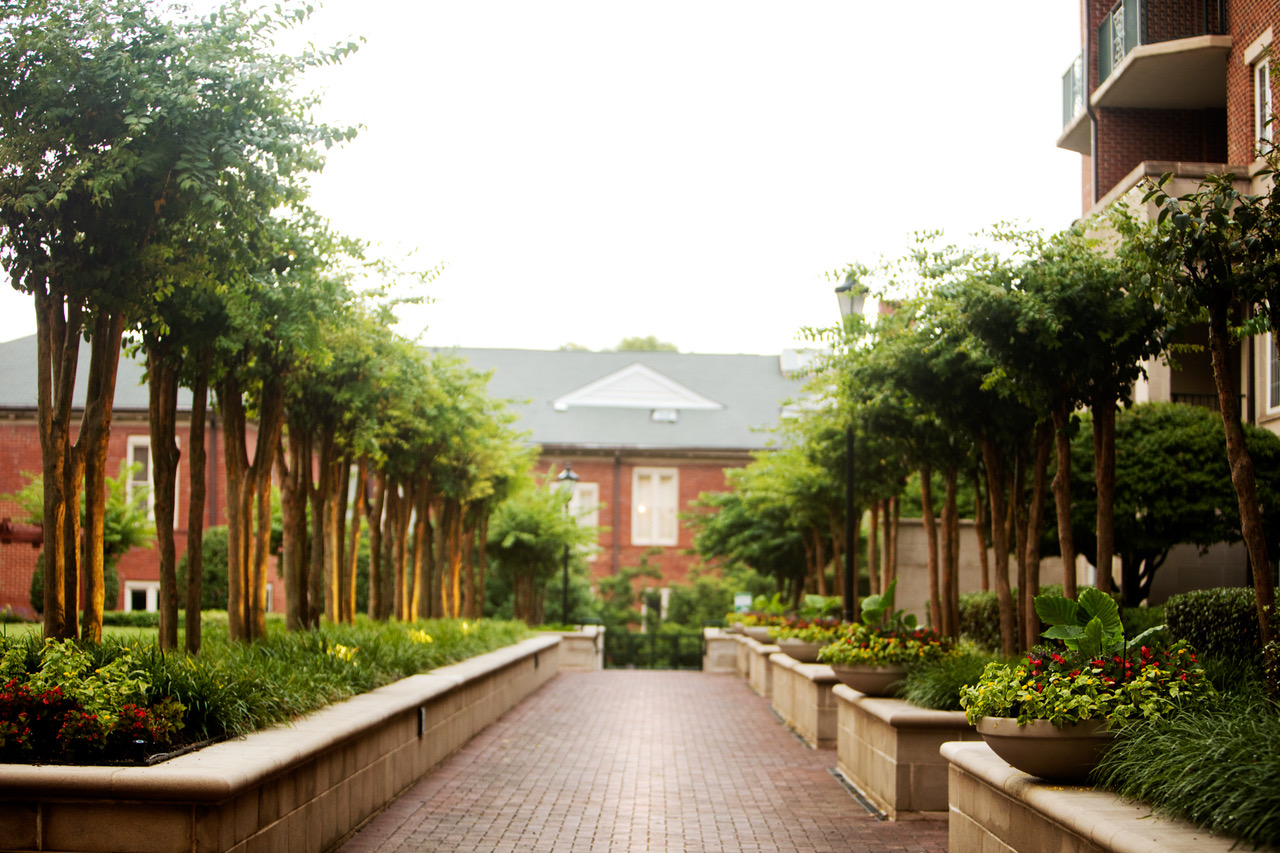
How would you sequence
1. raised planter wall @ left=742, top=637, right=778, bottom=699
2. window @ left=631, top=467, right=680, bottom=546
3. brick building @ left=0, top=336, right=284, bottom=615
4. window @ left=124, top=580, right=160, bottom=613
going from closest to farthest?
raised planter wall @ left=742, top=637, right=778, bottom=699
brick building @ left=0, top=336, right=284, bottom=615
window @ left=124, top=580, right=160, bottom=613
window @ left=631, top=467, right=680, bottom=546

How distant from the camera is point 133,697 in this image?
6922mm

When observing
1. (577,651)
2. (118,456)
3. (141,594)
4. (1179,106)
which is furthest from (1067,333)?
(118,456)

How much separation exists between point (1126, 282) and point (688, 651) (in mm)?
28716

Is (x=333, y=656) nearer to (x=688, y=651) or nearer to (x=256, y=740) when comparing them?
(x=256, y=740)

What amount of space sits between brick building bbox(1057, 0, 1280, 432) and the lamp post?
4.35 meters

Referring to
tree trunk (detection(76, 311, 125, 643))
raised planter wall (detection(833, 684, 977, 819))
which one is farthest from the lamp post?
tree trunk (detection(76, 311, 125, 643))

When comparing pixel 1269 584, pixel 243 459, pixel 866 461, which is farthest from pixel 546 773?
pixel 866 461

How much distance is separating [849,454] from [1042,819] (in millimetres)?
11300

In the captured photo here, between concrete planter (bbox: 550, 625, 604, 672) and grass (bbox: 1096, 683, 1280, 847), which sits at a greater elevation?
grass (bbox: 1096, 683, 1280, 847)

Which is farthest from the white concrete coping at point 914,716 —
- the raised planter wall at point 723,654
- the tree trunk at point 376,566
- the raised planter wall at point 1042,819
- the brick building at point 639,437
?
the brick building at point 639,437

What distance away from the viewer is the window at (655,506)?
48688 millimetres

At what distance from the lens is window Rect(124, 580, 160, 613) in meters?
38.1

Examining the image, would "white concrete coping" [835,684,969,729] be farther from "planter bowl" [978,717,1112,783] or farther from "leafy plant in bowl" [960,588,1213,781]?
"planter bowl" [978,717,1112,783]

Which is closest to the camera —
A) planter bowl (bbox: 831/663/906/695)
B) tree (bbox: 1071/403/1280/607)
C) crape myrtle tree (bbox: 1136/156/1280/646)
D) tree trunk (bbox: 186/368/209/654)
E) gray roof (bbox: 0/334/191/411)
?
crape myrtle tree (bbox: 1136/156/1280/646)
